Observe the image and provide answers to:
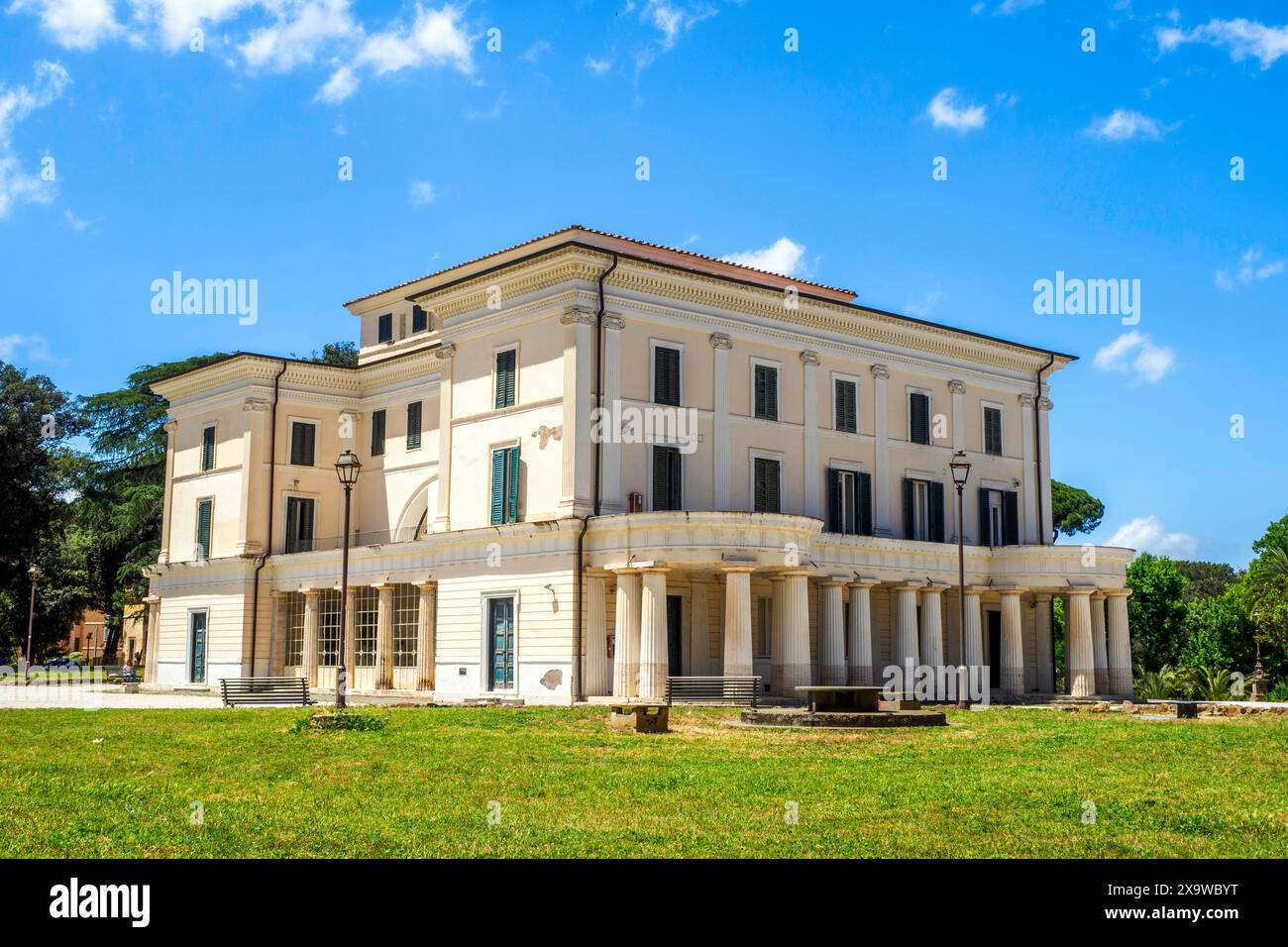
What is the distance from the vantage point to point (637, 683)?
32625 millimetres

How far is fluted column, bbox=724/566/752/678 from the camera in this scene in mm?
32781

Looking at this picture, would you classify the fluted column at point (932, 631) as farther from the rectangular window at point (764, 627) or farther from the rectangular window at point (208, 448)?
the rectangular window at point (208, 448)

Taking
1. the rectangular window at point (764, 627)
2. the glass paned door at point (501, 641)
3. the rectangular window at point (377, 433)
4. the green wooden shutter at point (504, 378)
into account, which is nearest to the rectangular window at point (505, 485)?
the green wooden shutter at point (504, 378)

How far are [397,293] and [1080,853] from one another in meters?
41.1

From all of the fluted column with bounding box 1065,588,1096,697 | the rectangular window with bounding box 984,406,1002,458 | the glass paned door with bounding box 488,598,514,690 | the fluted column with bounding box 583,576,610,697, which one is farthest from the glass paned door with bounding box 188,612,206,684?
the fluted column with bounding box 1065,588,1096,697

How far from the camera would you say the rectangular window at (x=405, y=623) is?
135 ft

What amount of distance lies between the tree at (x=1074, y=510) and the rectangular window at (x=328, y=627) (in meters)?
56.1

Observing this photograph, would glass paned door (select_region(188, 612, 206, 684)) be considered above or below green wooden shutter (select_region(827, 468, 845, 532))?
below

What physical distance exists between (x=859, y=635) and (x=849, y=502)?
15.2ft

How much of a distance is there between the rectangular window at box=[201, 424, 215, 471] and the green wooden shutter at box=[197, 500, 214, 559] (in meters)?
1.38

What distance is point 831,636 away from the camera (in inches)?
1474

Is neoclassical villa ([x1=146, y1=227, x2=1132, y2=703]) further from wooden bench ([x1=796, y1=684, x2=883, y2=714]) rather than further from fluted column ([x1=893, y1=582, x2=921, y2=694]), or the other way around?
wooden bench ([x1=796, y1=684, x2=883, y2=714])
